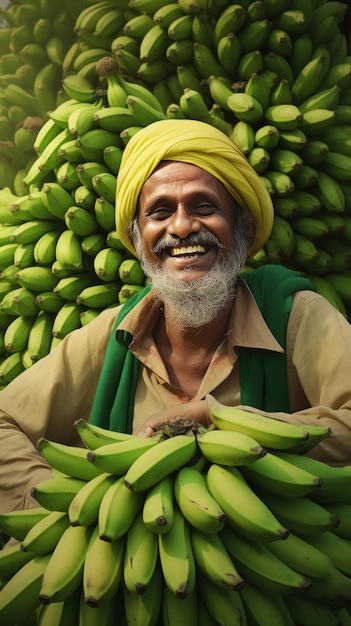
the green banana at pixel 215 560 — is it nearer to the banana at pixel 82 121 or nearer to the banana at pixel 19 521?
the banana at pixel 19 521

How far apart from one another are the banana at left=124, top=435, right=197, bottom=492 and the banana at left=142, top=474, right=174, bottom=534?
21 mm

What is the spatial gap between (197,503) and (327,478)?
28 cm

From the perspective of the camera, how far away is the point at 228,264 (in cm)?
212

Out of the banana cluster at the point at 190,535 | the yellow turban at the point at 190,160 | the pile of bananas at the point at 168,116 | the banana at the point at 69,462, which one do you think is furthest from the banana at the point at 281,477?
the pile of bananas at the point at 168,116

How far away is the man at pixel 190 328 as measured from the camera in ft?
6.57

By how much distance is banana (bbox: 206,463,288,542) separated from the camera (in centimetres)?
124

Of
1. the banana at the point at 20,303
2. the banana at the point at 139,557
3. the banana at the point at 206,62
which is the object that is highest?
the banana at the point at 206,62

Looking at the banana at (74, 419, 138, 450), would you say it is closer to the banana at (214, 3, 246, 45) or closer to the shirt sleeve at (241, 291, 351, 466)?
the shirt sleeve at (241, 291, 351, 466)

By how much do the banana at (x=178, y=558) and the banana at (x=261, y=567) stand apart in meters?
0.09

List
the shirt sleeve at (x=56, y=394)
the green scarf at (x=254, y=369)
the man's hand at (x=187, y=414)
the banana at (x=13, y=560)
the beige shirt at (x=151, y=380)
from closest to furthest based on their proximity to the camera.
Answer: the banana at (x=13, y=560) < the man's hand at (x=187, y=414) < the beige shirt at (x=151, y=380) < the green scarf at (x=254, y=369) < the shirt sleeve at (x=56, y=394)

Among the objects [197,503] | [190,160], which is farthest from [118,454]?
[190,160]

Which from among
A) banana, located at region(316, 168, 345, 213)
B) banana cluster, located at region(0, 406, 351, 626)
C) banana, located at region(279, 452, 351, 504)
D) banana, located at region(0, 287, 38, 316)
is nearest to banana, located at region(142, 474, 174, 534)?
banana cluster, located at region(0, 406, 351, 626)

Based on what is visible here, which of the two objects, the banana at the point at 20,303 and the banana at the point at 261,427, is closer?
the banana at the point at 261,427

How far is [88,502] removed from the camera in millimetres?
1324
